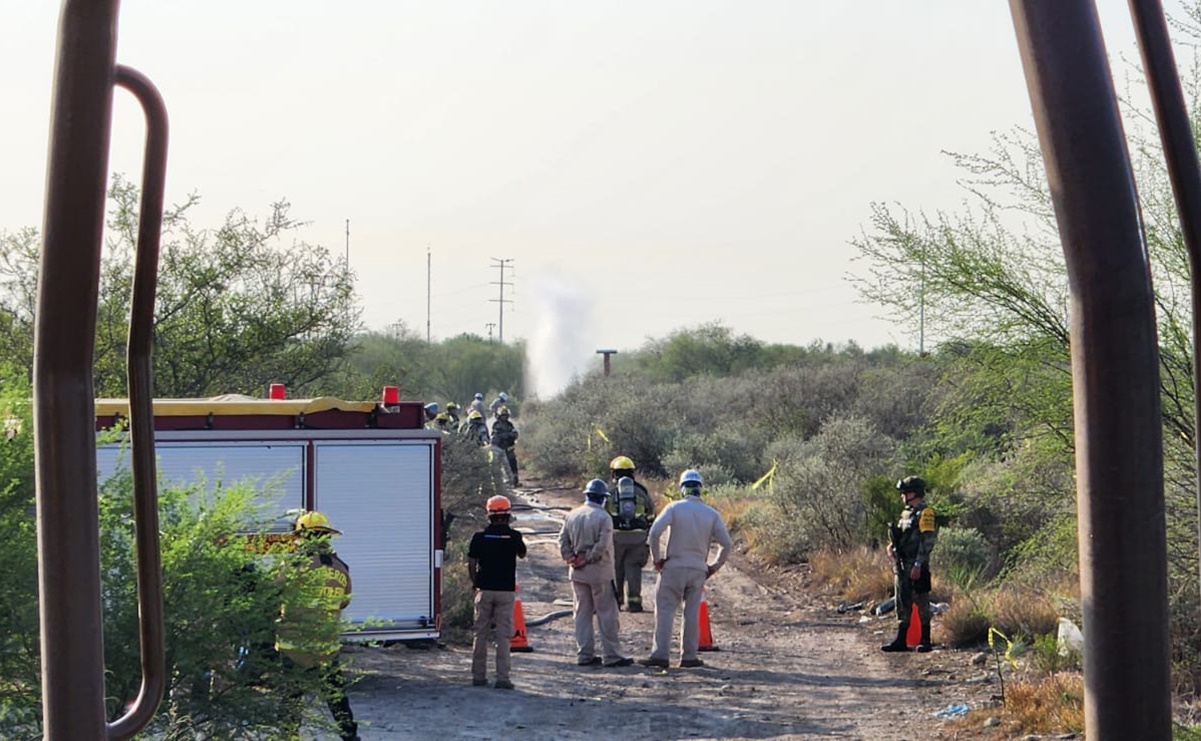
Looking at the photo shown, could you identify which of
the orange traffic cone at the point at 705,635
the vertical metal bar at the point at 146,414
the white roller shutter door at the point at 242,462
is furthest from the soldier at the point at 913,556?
the vertical metal bar at the point at 146,414

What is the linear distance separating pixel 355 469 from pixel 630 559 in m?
5.39

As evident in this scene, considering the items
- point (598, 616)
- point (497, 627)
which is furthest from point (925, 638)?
point (497, 627)

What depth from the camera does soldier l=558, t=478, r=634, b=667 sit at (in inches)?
570

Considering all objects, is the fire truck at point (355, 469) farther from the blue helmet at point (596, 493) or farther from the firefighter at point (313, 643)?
the firefighter at point (313, 643)

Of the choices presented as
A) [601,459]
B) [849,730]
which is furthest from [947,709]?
[601,459]

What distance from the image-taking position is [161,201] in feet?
10.6

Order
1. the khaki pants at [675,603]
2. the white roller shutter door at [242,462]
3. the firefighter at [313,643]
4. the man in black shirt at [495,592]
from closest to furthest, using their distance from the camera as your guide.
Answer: the firefighter at [313,643]
the white roller shutter door at [242,462]
the man in black shirt at [495,592]
the khaki pants at [675,603]

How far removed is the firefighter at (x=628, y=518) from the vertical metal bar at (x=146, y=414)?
537 inches

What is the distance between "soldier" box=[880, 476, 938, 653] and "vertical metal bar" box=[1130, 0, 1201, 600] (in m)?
11.6

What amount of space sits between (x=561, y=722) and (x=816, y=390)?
2665 cm

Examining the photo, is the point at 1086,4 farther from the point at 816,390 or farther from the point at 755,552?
the point at 816,390

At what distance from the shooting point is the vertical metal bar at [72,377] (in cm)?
279

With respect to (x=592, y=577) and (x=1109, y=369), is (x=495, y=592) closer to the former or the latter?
(x=592, y=577)

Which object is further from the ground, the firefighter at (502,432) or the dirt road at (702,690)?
the firefighter at (502,432)
